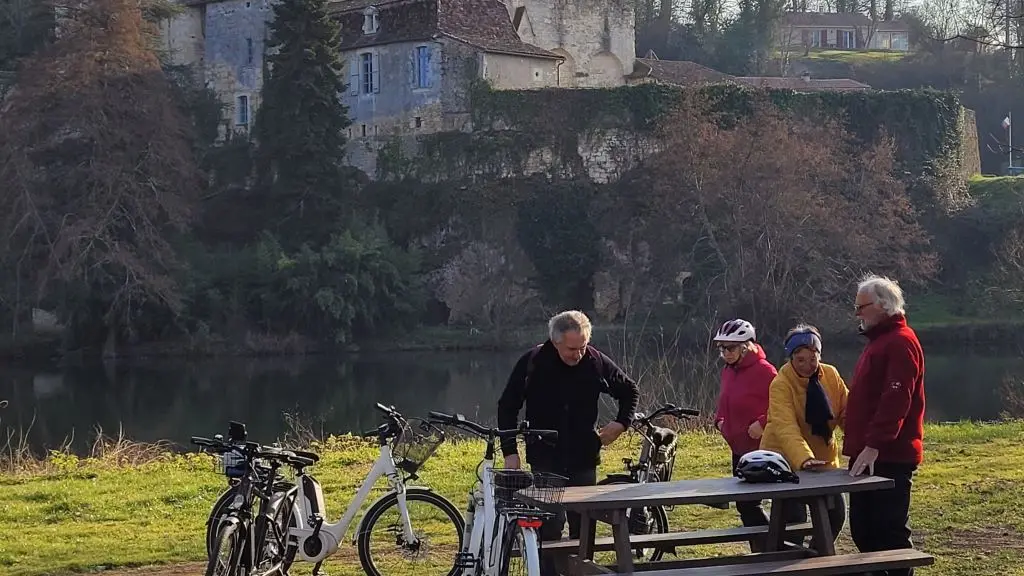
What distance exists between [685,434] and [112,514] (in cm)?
590

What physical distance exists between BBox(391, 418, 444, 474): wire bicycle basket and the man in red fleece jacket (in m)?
1.80

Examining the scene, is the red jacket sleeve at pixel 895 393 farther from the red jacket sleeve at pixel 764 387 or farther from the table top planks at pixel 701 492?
the red jacket sleeve at pixel 764 387

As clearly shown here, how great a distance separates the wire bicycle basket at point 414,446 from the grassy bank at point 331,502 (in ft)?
2.77

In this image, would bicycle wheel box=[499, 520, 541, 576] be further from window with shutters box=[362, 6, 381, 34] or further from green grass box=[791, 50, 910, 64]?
green grass box=[791, 50, 910, 64]

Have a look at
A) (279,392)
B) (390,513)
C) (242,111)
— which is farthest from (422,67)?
(390,513)

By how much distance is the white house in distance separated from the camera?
73.5 meters

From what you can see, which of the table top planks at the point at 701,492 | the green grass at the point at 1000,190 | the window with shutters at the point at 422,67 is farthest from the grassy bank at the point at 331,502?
the green grass at the point at 1000,190

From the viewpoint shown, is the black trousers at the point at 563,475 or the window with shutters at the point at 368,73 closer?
the black trousers at the point at 563,475

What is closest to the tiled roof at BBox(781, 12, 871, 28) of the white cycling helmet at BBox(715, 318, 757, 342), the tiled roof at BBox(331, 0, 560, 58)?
the tiled roof at BBox(331, 0, 560, 58)

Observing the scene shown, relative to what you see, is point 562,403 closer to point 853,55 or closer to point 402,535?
point 402,535

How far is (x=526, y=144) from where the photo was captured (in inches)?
1517

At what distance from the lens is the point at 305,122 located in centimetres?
3581

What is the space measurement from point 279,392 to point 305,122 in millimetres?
10773

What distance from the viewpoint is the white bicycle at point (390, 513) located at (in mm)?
6375
